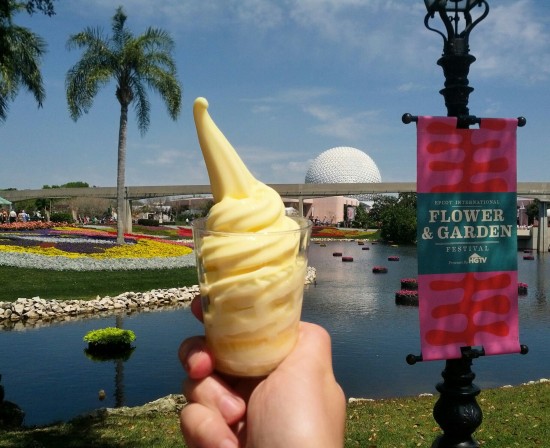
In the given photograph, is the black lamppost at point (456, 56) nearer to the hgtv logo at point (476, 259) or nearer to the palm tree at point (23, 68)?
the hgtv logo at point (476, 259)

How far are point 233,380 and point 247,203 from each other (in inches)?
23.4

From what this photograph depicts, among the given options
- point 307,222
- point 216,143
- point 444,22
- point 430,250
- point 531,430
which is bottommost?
point 531,430

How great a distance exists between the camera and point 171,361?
9.55m

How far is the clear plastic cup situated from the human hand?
0.17 ft

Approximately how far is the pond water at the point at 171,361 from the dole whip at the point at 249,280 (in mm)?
6324

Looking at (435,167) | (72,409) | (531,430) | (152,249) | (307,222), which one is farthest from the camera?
(152,249)

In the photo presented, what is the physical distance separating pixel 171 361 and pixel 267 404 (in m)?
8.26

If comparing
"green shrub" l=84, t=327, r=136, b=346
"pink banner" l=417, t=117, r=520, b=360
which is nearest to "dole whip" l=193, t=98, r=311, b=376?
"pink banner" l=417, t=117, r=520, b=360

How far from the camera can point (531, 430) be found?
563 centimetres

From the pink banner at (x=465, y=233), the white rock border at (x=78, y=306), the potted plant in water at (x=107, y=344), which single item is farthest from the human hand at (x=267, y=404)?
the white rock border at (x=78, y=306)

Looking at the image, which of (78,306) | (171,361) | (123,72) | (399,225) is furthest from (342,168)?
(171,361)

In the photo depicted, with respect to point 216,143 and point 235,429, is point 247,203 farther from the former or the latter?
point 235,429

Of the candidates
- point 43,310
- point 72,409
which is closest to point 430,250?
point 72,409

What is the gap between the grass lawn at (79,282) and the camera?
14.5 metres
